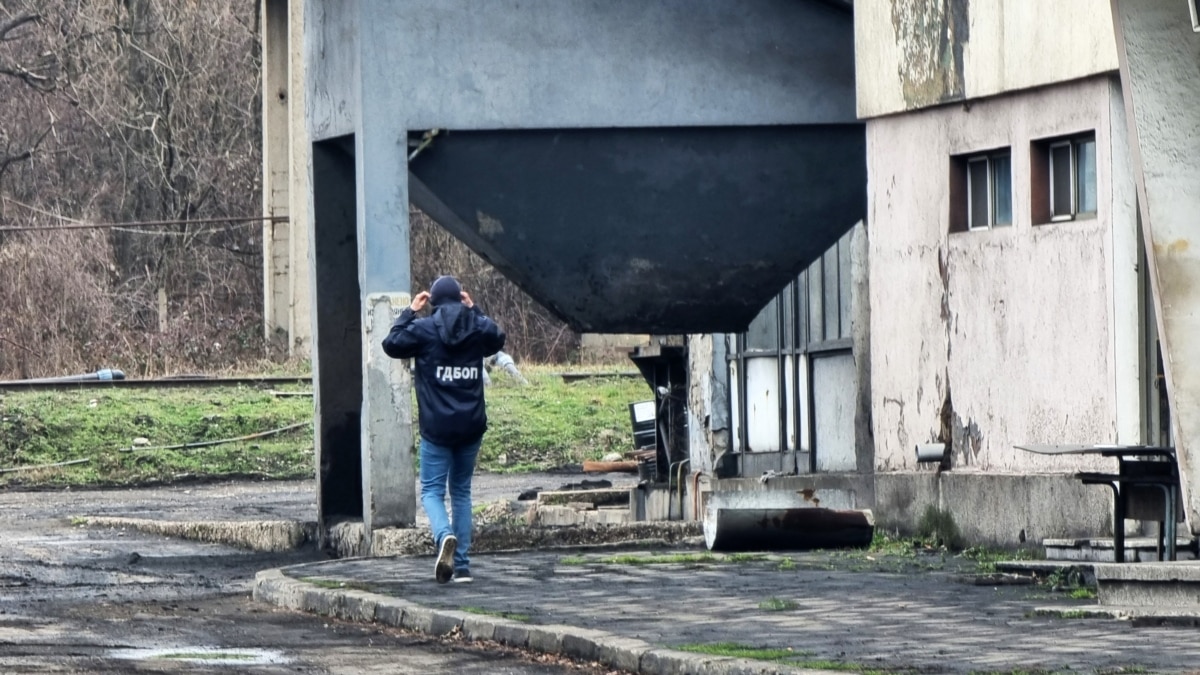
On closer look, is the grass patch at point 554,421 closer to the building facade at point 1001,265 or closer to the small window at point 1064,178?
the building facade at point 1001,265

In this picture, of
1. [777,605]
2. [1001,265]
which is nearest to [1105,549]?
[777,605]

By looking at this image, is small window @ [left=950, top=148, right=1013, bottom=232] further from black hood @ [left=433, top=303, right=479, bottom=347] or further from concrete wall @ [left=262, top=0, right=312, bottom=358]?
concrete wall @ [left=262, top=0, right=312, bottom=358]

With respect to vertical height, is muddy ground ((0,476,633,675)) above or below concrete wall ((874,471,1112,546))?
below

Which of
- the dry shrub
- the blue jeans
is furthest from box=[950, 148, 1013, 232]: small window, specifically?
the dry shrub

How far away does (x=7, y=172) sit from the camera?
4747 centimetres

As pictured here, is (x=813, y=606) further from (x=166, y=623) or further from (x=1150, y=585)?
(x=166, y=623)

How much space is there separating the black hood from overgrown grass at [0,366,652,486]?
1697cm

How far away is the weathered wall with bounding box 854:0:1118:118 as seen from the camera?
1370 cm

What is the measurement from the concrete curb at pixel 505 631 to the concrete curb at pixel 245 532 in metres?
4.76

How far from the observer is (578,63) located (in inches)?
667

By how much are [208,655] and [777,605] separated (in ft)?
8.99

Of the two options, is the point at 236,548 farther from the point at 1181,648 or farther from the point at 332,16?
the point at 1181,648

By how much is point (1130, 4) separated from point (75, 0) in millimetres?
38309

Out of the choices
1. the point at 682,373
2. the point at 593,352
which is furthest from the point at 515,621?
the point at 593,352
